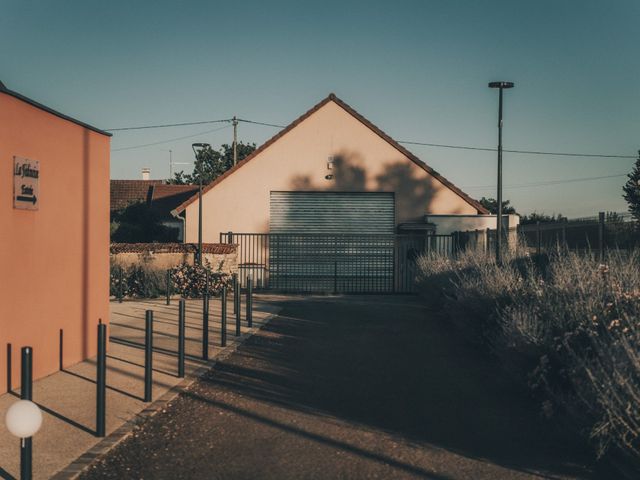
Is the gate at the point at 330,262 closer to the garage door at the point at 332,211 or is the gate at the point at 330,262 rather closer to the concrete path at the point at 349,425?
the garage door at the point at 332,211

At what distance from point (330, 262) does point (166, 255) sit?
779 cm

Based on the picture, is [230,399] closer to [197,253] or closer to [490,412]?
[490,412]

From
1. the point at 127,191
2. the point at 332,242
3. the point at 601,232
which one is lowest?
the point at 332,242

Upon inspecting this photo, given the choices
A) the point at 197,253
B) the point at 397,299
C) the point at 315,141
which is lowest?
the point at 397,299

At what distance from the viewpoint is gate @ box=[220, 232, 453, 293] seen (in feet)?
92.2

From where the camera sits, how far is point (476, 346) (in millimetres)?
11984

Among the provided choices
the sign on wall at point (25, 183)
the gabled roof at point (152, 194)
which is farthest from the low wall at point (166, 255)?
the gabled roof at point (152, 194)

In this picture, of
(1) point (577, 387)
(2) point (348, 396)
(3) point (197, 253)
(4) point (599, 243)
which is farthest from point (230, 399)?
(3) point (197, 253)

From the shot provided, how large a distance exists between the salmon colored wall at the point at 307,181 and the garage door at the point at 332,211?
0.29 metres

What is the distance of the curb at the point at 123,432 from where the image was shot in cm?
534

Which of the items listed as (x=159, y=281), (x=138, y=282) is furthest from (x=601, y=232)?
(x=138, y=282)

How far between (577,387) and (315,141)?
23.8 metres

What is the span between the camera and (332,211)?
29359 mm

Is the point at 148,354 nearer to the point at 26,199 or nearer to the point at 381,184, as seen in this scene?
the point at 26,199
